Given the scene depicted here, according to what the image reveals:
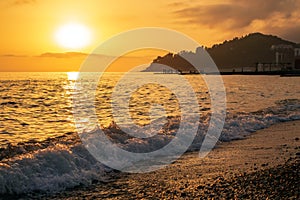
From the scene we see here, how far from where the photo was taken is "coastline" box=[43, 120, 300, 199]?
779 cm

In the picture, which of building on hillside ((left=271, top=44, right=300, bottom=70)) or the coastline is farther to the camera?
building on hillside ((left=271, top=44, right=300, bottom=70))

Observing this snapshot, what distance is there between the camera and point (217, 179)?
8945 mm

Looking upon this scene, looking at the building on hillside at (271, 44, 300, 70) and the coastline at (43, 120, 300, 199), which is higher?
the building on hillside at (271, 44, 300, 70)

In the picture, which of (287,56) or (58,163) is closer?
(58,163)

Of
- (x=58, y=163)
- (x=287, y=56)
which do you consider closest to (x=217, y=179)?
(x=58, y=163)

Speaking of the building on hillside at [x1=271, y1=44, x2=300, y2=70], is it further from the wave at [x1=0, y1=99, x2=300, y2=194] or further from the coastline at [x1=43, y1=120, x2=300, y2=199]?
the coastline at [x1=43, y1=120, x2=300, y2=199]

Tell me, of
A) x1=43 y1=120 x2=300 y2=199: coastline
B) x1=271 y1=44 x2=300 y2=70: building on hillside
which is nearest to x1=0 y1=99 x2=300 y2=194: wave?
x1=43 y1=120 x2=300 y2=199: coastline

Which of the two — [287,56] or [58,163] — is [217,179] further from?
[287,56]

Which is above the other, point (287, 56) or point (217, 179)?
point (287, 56)

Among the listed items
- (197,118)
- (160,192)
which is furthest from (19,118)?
(160,192)

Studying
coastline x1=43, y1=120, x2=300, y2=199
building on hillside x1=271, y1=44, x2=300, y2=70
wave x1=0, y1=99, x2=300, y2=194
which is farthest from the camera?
building on hillside x1=271, y1=44, x2=300, y2=70

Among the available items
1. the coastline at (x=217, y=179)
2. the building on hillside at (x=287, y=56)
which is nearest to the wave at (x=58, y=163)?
the coastline at (x=217, y=179)

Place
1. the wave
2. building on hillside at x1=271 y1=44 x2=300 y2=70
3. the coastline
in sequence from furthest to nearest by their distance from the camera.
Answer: building on hillside at x1=271 y1=44 x2=300 y2=70
the wave
the coastline

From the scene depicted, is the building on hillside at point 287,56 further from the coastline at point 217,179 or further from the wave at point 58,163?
the coastline at point 217,179
